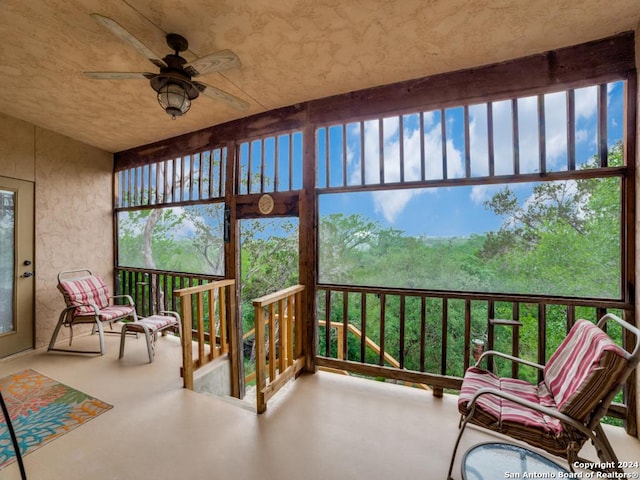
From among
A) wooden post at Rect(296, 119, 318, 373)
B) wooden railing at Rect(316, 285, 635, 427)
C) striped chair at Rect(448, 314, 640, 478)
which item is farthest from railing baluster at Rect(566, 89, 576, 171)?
wooden post at Rect(296, 119, 318, 373)

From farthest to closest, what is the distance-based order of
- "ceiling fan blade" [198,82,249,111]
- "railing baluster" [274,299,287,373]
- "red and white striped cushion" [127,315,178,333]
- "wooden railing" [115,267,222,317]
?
1. "wooden railing" [115,267,222,317]
2. "red and white striped cushion" [127,315,178,333]
3. "railing baluster" [274,299,287,373]
4. "ceiling fan blade" [198,82,249,111]

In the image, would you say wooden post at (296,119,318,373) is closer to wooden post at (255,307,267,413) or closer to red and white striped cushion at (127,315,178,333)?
wooden post at (255,307,267,413)

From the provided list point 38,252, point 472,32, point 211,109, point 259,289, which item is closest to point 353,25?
point 472,32

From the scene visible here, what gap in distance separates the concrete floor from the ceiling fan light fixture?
2.28 meters

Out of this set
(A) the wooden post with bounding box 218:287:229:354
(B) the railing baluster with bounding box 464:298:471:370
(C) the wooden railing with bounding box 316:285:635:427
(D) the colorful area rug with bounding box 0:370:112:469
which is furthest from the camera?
(A) the wooden post with bounding box 218:287:229:354

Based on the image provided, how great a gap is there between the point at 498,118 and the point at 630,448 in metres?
2.50

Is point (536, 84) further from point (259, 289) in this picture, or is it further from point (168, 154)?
point (259, 289)

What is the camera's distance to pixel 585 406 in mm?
1265

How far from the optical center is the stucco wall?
10.9 ft

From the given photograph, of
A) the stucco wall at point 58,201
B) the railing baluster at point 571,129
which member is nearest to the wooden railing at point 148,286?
the stucco wall at point 58,201

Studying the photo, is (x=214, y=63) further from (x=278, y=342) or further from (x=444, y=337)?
(x=444, y=337)

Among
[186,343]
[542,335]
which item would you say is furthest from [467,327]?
[186,343]

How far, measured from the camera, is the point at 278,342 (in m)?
2.54

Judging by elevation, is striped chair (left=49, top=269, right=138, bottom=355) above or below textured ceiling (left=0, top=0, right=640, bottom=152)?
below
